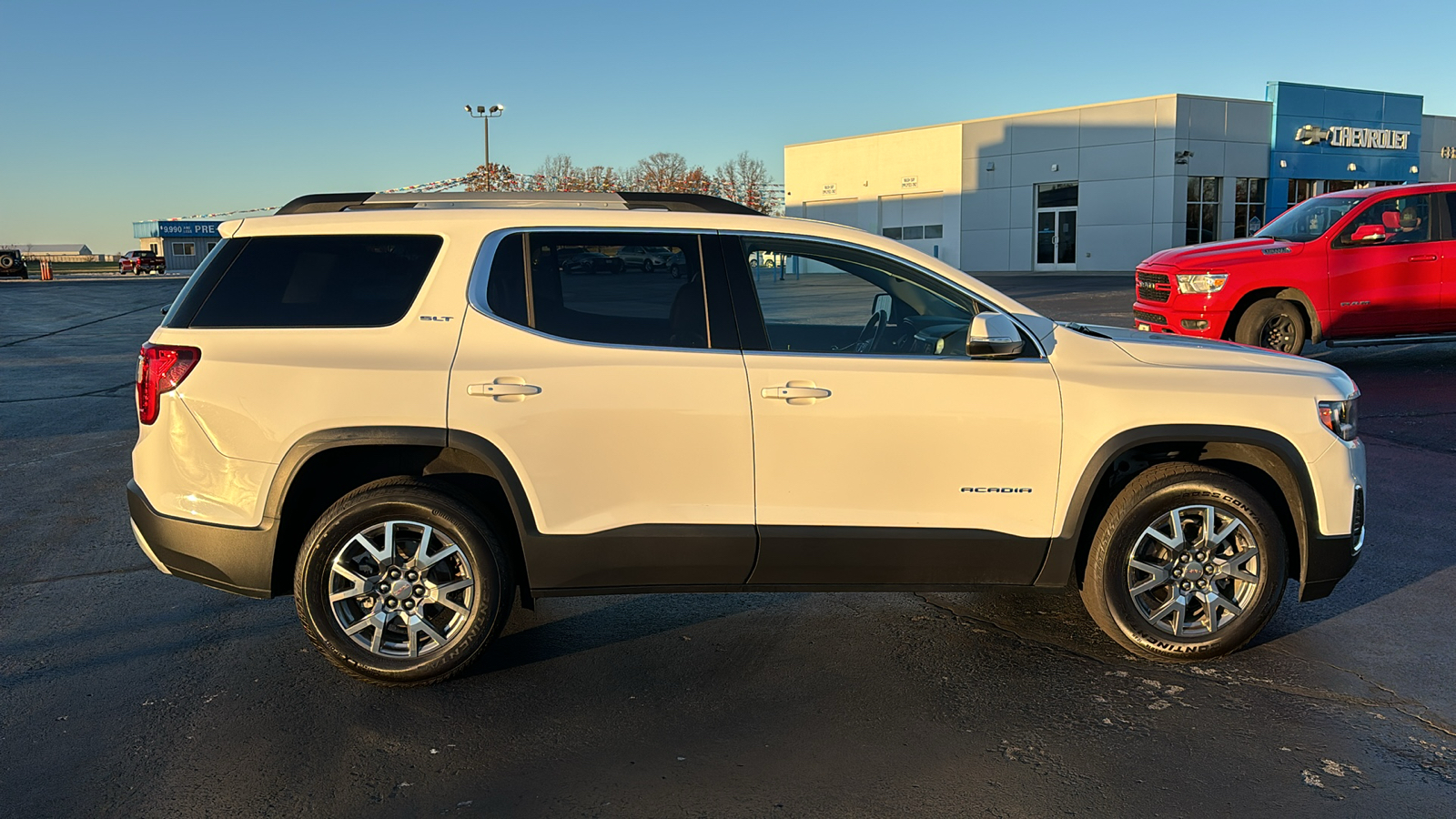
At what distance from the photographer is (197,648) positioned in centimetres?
468

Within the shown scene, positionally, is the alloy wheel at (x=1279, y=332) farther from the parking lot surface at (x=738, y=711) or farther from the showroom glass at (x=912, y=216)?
the showroom glass at (x=912, y=216)

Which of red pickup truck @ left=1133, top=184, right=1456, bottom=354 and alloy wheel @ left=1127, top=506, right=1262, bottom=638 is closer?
alloy wheel @ left=1127, top=506, right=1262, bottom=638

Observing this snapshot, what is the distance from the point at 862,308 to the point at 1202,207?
4291cm

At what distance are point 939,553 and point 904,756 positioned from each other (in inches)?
34.9

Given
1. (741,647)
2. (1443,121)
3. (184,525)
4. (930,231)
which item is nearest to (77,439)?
(184,525)

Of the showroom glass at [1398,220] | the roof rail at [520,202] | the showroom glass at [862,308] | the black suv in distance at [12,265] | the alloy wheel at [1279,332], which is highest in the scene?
the black suv in distance at [12,265]

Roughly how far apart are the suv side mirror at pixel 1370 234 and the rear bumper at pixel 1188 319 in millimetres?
1576

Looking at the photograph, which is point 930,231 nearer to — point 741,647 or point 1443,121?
point 1443,121

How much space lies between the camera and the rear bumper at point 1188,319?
41.0 ft

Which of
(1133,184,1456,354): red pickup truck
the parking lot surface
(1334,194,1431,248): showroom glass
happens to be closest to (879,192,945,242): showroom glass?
(1334,194,1431,248): showroom glass

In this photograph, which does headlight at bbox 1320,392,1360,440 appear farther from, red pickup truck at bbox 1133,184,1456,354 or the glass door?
the glass door

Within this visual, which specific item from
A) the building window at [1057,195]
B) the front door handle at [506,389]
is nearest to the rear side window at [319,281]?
the front door handle at [506,389]

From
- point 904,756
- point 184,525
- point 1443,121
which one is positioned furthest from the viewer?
point 1443,121

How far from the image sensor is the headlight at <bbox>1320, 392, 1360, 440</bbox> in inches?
174
